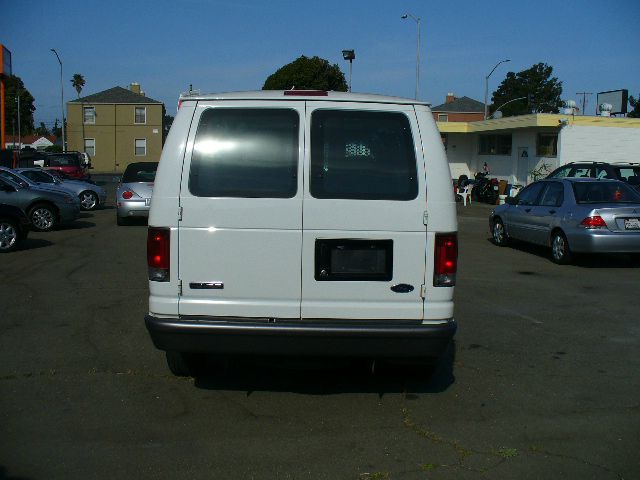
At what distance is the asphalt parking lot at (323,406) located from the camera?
4152 millimetres

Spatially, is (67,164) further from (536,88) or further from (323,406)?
(536,88)

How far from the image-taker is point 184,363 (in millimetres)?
5453

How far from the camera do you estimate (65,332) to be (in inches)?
280

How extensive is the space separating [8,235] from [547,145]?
78.2ft

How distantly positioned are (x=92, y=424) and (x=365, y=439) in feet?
5.98

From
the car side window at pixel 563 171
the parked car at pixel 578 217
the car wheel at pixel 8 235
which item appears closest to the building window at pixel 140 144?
the car side window at pixel 563 171

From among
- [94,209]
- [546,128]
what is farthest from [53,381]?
[546,128]

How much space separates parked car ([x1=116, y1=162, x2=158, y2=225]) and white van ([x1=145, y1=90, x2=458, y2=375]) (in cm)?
1319

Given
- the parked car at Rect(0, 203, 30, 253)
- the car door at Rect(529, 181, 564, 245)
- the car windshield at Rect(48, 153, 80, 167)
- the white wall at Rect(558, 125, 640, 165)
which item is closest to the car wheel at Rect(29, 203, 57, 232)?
the parked car at Rect(0, 203, 30, 253)

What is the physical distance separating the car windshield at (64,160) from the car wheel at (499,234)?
19.8m

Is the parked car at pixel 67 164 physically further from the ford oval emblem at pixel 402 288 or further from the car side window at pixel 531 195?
the ford oval emblem at pixel 402 288

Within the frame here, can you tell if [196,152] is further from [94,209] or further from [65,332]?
[94,209]

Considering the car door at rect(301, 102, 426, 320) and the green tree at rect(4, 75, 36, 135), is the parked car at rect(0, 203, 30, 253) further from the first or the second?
the green tree at rect(4, 75, 36, 135)

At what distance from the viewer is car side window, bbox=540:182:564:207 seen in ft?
42.1
